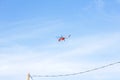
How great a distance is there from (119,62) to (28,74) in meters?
9.59

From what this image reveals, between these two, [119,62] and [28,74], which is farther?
[28,74]

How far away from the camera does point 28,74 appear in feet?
133

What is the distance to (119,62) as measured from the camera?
3731cm
